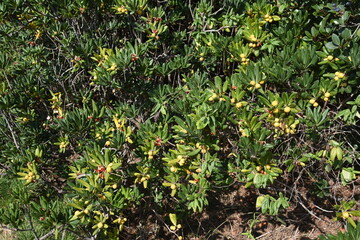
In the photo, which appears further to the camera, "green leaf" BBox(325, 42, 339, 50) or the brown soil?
the brown soil

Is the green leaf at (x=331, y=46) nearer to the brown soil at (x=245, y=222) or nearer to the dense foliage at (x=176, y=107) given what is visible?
the dense foliage at (x=176, y=107)

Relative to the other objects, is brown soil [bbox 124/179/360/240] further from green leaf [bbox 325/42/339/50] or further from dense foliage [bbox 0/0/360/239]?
green leaf [bbox 325/42/339/50]

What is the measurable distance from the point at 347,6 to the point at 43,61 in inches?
111

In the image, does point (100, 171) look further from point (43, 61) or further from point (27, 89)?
point (43, 61)

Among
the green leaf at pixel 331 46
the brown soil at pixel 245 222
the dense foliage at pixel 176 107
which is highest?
the green leaf at pixel 331 46

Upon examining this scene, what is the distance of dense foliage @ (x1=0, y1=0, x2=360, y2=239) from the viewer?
231cm

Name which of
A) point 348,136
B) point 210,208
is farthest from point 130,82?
point 348,136

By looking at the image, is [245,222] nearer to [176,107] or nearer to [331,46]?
[176,107]

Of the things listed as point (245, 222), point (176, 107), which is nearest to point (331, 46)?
point (176, 107)

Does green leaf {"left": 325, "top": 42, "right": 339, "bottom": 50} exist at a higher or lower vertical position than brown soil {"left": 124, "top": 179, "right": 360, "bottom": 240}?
higher

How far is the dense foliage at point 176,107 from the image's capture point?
2.31 meters

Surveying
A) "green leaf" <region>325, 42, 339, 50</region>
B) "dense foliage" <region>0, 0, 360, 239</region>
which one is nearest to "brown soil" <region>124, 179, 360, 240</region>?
"dense foliage" <region>0, 0, 360, 239</region>

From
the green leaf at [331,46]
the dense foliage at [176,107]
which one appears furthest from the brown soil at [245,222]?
the green leaf at [331,46]

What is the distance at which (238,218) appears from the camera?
3.40 metres
